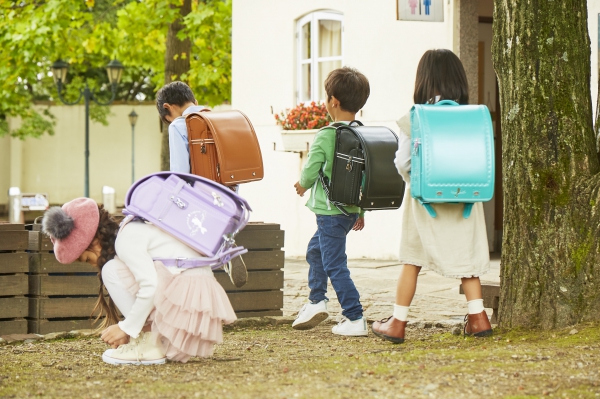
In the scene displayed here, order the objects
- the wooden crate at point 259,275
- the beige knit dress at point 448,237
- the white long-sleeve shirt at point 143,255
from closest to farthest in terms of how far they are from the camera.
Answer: the white long-sleeve shirt at point 143,255 → the beige knit dress at point 448,237 → the wooden crate at point 259,275

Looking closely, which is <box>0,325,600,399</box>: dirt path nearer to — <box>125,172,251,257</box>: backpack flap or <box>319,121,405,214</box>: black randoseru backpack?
<box>125,172,251,257</box>: backpack flap

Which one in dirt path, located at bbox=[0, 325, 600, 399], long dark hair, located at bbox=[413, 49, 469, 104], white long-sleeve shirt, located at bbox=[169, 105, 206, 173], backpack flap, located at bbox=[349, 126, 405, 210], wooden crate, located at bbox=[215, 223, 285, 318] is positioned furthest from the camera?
wooden crate, located at bbox=[215, 223, 285, 318]

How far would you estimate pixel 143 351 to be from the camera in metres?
4.85

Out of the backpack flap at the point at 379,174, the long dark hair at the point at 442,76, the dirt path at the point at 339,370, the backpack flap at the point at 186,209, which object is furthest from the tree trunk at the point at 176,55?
the backpack flap at the point at 186,209

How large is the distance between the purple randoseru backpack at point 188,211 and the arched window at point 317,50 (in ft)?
28.5

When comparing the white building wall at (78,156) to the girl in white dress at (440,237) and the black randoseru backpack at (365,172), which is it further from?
the girl in white dress at (440,237)

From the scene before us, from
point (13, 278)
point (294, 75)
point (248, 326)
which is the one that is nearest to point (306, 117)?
point (294, 75)

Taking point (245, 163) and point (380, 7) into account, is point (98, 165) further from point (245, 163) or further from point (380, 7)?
point (245, 163)

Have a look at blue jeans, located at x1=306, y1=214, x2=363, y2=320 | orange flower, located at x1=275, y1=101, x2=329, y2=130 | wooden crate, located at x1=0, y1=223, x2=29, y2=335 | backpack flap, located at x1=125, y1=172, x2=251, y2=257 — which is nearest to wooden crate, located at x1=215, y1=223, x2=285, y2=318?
blue jeans, located at x1=306, y1=214, x2=363, y2=320

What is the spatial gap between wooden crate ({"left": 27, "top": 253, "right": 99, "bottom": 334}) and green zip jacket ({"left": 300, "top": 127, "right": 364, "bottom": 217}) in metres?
1.58

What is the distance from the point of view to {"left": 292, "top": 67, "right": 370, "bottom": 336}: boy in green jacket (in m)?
5.91

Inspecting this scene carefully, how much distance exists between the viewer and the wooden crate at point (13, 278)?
615 centimetres

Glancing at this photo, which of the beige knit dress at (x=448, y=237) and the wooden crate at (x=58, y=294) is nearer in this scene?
the beige knit dress at (x=448, y=237)

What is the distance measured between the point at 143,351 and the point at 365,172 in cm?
172
